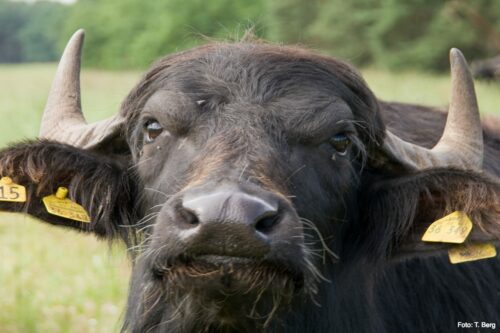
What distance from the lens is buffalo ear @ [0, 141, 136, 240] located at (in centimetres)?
465

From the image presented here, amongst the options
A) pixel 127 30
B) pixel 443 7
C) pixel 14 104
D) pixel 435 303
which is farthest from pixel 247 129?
pixel 127 30

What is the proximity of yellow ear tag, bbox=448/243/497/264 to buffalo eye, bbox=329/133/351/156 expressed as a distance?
83cm

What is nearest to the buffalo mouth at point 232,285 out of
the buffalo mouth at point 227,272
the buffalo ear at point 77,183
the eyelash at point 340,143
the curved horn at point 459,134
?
the buffalo mouth at point 227,272

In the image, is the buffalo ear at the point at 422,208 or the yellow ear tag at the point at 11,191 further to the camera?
the yellow ear tag at the point at 11,191

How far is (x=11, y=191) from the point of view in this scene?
4613 mm

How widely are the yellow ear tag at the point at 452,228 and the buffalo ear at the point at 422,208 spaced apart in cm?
4

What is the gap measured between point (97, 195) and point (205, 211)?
1590 mm

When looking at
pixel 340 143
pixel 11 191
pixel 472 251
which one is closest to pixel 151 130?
pixel 11 191

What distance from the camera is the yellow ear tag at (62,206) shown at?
478cm

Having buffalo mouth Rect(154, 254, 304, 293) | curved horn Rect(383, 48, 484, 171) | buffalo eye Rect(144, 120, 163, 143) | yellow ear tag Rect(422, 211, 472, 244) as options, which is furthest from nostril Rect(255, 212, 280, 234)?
curved horn Rect(383, 48, 484, 171)

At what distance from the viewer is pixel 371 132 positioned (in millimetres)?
4840

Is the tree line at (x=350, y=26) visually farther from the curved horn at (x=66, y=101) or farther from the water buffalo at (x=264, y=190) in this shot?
the water buffalo at (x=264, y=190)

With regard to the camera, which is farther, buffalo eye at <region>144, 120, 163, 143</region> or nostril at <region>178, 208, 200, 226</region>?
buffalo eye at <region>144, 120, 163, 143</region>

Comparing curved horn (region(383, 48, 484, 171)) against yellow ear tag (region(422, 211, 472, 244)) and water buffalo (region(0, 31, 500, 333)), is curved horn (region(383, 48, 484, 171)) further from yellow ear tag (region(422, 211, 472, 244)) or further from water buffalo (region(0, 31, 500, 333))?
yellow ear tag (region(422, 211, 472, 244))
